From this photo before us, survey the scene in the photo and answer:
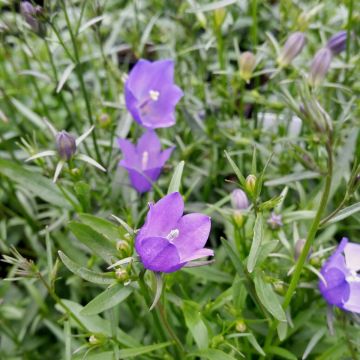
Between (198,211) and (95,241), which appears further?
(198,211)

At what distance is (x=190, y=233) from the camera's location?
3.83 ft

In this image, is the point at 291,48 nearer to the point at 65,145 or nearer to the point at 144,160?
the point at 144,160

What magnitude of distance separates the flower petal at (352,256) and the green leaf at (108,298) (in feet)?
1.95

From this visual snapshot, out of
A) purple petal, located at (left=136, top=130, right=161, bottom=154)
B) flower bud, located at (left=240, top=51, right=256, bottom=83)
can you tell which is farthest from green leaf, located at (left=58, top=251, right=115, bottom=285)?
flower bud, located at (left=240, top=51, right=256, bottom=83)

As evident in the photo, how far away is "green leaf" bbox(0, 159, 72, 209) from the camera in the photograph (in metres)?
1.68

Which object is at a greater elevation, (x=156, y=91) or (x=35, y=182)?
(x=156, y=91)

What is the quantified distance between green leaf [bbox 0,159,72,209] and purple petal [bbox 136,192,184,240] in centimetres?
61

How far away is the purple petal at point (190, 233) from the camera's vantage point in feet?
Result: 3.79

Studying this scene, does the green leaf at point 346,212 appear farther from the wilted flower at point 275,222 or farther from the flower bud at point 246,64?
the flower bud at point 246,64

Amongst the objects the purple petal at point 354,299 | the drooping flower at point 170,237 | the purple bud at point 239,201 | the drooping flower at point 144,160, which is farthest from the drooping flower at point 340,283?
the drooping flower at point 144,160

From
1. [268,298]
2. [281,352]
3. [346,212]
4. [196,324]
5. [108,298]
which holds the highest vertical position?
[346,212]

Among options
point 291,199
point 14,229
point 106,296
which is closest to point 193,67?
point 291,199

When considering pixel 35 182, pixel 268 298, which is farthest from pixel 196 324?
pixel 35 182

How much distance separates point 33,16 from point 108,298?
0.87m
